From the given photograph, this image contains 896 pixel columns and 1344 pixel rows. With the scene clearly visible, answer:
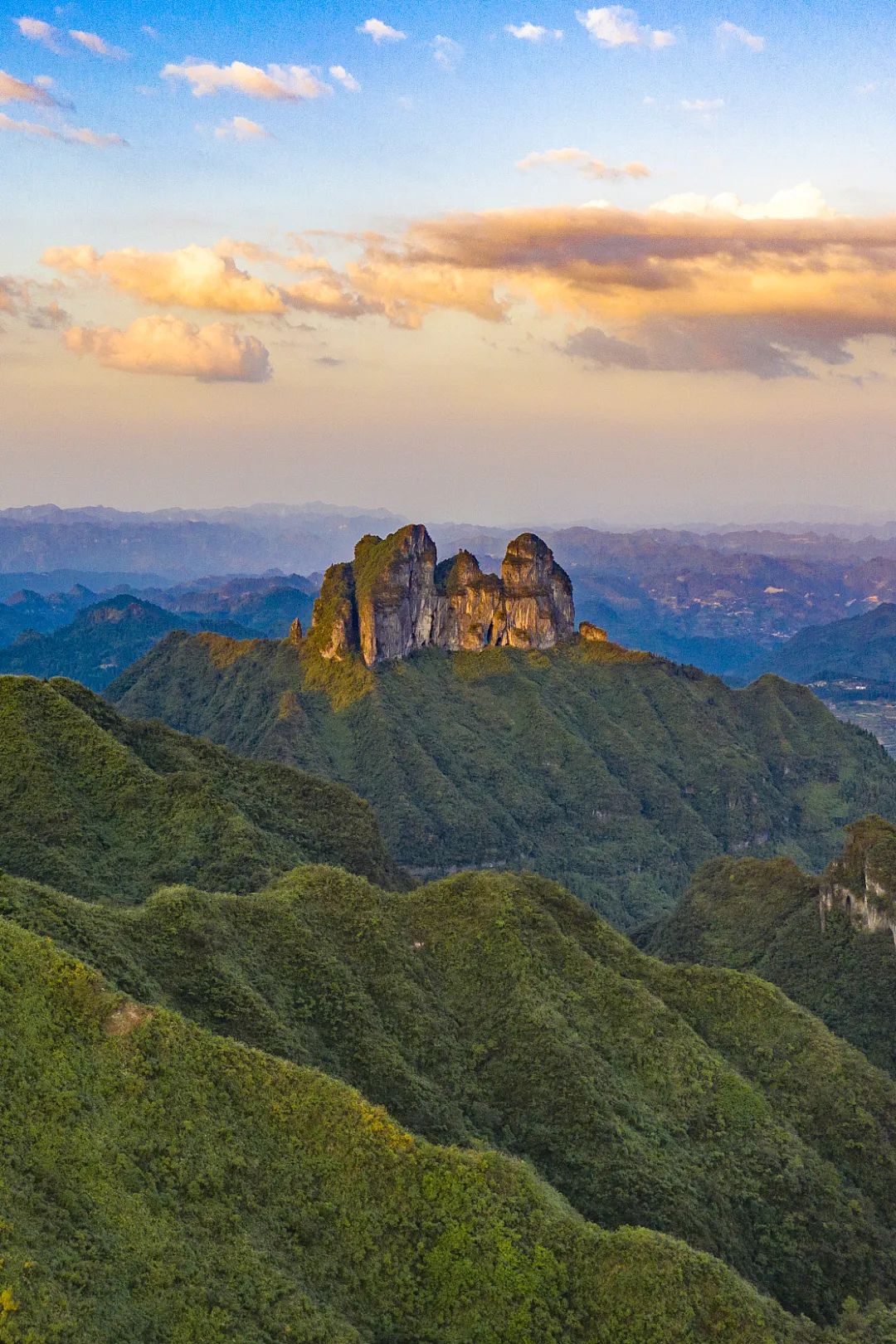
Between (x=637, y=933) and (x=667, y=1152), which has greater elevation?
(x=667, y=1152)

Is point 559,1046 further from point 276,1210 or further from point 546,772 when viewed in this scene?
point 546,772

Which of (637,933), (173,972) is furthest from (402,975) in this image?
(637,933)

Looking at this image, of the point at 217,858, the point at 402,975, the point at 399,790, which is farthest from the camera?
the point at 399,790

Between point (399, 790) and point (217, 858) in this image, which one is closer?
point (217, 858)

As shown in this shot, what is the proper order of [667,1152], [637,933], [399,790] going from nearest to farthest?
[667,1152] → [637,933] → [399,790]

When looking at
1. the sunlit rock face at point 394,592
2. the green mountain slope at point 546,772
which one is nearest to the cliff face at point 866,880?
the green mountain slope at point 546,772

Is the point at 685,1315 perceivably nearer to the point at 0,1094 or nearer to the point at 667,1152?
the point at 667,1152
